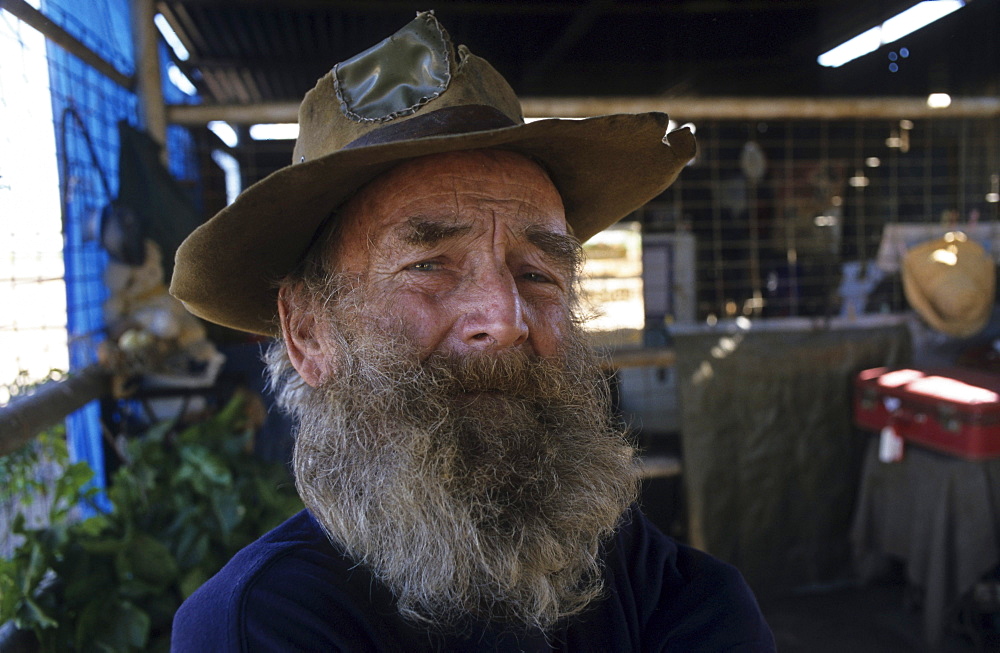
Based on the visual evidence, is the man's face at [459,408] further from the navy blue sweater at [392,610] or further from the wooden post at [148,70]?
the wooden post at [148,70]

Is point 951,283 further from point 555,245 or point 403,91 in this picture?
point 403,91

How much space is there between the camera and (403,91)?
124 cm

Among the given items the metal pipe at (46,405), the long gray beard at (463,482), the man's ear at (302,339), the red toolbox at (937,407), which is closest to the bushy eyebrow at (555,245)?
the long gray beard at (463,482)

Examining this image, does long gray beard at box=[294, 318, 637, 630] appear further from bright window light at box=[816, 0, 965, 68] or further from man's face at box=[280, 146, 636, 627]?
bright window light at box=[816, 0, 965, 68]

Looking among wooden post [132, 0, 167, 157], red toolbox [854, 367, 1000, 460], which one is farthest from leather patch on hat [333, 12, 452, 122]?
red toolbox [854, 367, 1000, 460]

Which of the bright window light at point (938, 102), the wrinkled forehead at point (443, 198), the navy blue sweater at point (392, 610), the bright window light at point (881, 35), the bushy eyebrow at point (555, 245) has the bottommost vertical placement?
the navy blue sweater at point (392, 610)

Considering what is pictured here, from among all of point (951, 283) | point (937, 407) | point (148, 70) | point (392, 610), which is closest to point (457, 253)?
point (392, 610)

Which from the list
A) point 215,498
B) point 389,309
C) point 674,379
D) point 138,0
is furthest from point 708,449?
point 138,0

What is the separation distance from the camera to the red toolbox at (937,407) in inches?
121

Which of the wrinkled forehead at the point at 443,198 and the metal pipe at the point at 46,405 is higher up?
the wrinkled forehead at the point at 443,198

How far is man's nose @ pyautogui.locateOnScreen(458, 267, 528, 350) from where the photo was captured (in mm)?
1191

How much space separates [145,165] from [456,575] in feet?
7.87

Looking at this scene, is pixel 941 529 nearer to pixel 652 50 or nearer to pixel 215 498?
pixel 215 498

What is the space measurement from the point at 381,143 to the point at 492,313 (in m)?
0.35
